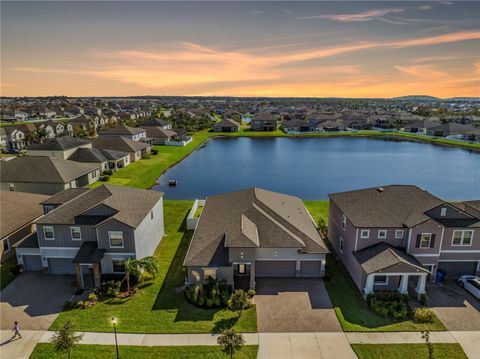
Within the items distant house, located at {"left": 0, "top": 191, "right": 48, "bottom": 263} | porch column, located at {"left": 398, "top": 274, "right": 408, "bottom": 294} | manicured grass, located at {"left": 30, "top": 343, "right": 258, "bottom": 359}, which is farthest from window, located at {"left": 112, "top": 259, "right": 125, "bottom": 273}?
porch column, located at {"left": 398, "top": 274, "right": 408, "bottom": 294}

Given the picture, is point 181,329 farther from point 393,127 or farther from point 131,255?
point 393,127

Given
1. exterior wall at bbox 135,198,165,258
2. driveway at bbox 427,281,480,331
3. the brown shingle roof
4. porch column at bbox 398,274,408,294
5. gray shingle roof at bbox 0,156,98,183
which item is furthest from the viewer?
gray shingle roof at bbox 0,156,98,183

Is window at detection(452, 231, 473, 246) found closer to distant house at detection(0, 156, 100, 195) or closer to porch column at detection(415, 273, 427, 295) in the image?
porch column at detection(415, 273, 427, 295)

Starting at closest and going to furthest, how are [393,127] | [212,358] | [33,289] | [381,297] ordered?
[212,358]
[381,297]
[33,289]
[393,127]

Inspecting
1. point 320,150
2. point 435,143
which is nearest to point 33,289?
point 320,150

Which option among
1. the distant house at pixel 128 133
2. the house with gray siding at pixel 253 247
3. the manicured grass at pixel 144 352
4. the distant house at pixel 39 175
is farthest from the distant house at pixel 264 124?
the manicured grass at pixel 144 352
